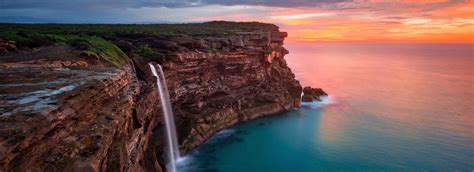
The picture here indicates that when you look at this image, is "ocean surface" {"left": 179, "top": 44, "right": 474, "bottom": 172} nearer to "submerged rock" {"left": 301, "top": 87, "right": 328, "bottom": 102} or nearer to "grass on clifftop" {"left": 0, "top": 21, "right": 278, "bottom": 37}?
"submerged rock" {"left": 301, "top": 87, "right": 328, "bottom": 102}

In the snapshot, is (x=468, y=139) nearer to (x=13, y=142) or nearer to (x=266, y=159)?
(x=266, y=159)

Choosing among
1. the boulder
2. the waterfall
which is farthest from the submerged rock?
the waterfall

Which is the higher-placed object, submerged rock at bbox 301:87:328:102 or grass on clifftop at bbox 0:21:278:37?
grass on clifftop at bbox 0:21:278:37

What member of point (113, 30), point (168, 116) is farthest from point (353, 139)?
point (113, 30)

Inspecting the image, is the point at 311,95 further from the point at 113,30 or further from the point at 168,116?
the point at 113,30

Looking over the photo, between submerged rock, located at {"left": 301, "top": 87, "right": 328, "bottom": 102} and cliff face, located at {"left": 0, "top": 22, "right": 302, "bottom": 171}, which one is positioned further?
submerged rock, located at {"left": 301, "top": 87, "right": 328, "bottom": 102}

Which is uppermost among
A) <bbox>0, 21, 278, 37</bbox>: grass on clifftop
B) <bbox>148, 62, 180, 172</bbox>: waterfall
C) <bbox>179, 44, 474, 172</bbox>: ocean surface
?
<bbox>0, 21, 278, 37</bbox>: grass on clifftop
